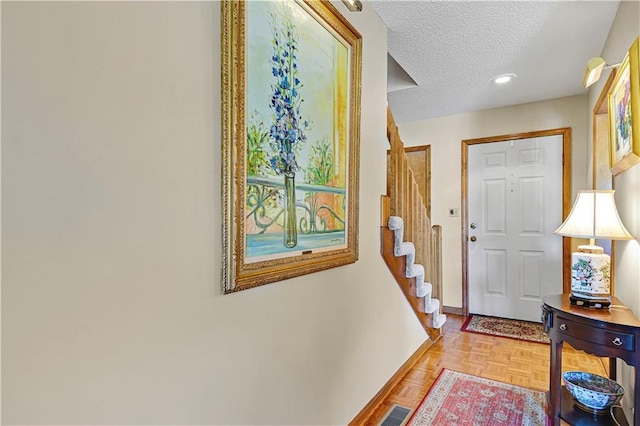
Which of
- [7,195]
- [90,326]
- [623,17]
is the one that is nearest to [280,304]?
[90,326]

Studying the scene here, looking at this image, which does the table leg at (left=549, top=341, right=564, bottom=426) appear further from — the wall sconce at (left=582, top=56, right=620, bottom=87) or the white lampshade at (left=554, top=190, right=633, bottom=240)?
the wall sconce at (left=582, top=56, right=620, bottom=87)

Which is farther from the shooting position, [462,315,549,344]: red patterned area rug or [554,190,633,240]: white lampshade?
[462,315,549,344]: red patterned area rug

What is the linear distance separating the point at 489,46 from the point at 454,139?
1614 mm

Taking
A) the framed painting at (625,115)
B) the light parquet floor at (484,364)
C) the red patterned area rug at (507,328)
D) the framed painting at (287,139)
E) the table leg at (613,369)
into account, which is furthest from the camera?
the red patterned area rug at (507,328)

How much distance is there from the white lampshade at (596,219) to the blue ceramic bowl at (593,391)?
0.76 m

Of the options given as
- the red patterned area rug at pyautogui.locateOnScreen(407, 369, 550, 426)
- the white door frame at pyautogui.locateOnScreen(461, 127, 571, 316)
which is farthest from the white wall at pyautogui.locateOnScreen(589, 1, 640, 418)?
the white door frame at pyautogui.locateOnScreen(461, 127, 571, 316)

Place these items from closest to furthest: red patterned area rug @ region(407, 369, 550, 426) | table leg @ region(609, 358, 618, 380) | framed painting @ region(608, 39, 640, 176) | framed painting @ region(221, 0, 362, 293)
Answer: framed painting @ region(221, 0, 362, 293)
framed painting @ region(608, 39, 640, 176)
red patterned area rug @ region(407, 369, 550, 426)
table leg @ region(609, 358, 618, 380)

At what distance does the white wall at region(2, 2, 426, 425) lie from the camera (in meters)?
0.63

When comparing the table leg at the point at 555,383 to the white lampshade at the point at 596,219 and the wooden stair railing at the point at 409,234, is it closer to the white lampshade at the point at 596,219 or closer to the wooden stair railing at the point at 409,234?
the white lampshade at the point at 596,219

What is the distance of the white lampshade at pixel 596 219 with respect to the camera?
1.62m

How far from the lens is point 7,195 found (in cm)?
61

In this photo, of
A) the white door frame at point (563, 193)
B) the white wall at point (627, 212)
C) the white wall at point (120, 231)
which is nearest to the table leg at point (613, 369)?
the white wall at point (627, 212)

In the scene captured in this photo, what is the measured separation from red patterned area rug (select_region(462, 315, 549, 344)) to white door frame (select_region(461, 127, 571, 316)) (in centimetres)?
26

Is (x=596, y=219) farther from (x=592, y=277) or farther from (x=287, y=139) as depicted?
(x=287, y=139)
